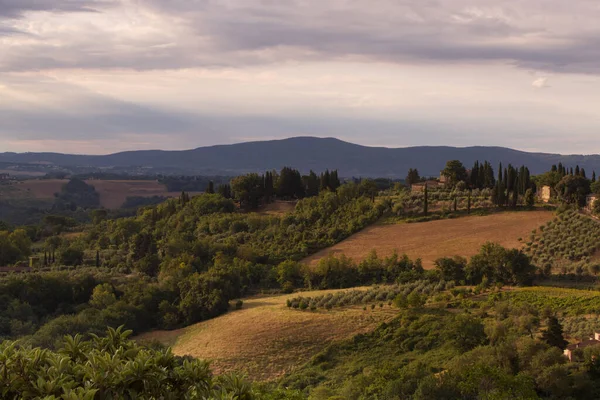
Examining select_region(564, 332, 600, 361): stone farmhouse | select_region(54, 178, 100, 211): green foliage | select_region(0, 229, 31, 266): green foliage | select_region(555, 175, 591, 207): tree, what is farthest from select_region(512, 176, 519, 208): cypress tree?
select_region(54, 178, 100, 211): green foliage

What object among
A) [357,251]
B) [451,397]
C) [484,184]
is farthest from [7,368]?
[484,184]

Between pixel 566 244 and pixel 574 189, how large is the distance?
10942 millimetres

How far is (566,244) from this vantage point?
38219 millimetres

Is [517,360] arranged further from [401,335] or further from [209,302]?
[209,302]

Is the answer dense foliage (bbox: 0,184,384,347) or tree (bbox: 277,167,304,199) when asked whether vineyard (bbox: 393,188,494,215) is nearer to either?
dense foliage (bbox: 0,184,384,347)

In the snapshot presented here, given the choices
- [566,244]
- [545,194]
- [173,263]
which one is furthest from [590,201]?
[173,263]

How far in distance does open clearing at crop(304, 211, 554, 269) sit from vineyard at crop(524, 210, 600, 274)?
1219mm

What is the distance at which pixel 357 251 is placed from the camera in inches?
1773

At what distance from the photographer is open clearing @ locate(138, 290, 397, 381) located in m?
25.2

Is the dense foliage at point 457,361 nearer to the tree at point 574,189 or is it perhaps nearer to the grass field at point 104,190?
the tree at point 574,189

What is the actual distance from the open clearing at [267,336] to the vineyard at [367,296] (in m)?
0.81

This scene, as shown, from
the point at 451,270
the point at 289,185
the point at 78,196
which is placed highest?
the point at 289,185

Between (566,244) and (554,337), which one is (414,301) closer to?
(554,337)

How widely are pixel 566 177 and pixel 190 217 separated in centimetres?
3374
